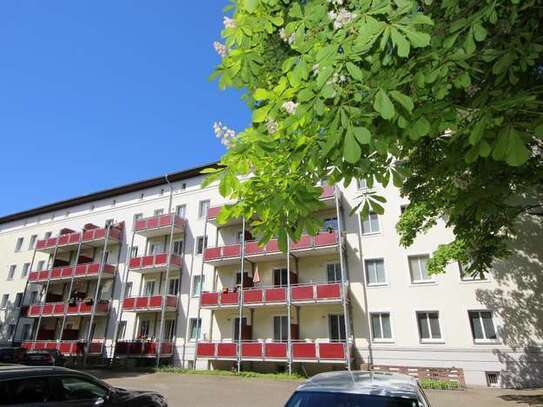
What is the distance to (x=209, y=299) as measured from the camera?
23078 millimetres

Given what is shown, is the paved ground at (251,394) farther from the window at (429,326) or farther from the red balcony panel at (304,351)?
the window at (429,326)

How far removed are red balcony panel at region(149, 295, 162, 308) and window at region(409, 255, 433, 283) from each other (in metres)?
17.8

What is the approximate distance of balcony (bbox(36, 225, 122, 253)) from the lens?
30.5 m

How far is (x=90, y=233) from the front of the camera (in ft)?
101

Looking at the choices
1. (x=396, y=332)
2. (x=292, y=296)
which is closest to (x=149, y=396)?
(x=292, y=296)

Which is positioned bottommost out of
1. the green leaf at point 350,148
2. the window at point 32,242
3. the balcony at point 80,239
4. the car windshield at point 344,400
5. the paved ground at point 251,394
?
the paved ground at point 251,394

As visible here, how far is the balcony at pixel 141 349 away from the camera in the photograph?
23.7 metres

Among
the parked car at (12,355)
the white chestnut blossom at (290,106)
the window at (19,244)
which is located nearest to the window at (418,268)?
the white chestnut blossom at (290,106)

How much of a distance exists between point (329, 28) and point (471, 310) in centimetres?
1961

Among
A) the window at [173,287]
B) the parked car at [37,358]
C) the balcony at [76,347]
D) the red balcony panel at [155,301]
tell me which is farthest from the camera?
the window at [173,287]

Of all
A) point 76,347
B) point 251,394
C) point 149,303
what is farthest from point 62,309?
point 251,394

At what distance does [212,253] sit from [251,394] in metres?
12.0

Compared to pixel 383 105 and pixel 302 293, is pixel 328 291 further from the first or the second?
pixel 383 105

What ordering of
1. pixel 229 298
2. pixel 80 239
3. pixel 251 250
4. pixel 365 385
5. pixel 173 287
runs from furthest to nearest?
pixel 80 239
pixel 173 287
pixel 251 250
pixel 229 298
pixel 365 385
